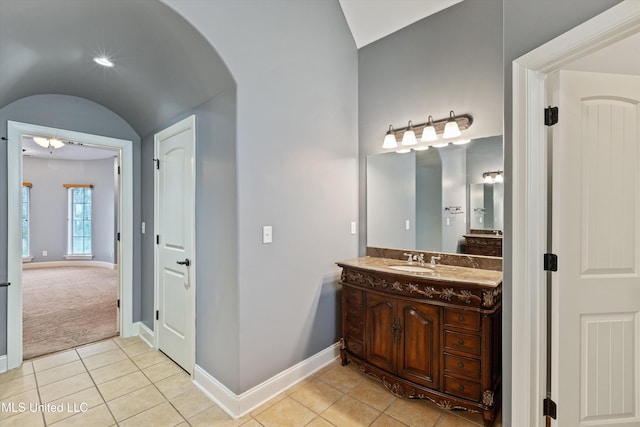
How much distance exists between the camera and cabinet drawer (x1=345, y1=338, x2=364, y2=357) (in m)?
2.37

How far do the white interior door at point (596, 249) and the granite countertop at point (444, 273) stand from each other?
41 centimetres

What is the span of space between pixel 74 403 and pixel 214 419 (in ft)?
3.55

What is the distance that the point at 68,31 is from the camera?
1828 millimetres

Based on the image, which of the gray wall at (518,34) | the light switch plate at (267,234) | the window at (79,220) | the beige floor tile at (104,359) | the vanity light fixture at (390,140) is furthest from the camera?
the window at (79,220)

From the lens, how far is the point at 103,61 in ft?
7.18

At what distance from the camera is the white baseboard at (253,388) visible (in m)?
1.95

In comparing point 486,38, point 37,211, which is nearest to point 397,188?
point 486,38

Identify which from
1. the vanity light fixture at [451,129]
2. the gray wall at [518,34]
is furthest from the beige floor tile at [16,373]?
the vanity light fixture at [451,129]

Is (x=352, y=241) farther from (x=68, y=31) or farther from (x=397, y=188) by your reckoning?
(x=68, y=31)

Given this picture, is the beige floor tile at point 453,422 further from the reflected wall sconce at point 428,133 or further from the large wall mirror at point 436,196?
→ the reflected wall sconce at point 428,133

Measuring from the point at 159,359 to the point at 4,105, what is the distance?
2.58 m

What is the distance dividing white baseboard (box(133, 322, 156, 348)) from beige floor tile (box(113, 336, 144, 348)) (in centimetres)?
5

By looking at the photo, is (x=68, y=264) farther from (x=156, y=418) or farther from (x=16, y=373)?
(x=156, y=418)

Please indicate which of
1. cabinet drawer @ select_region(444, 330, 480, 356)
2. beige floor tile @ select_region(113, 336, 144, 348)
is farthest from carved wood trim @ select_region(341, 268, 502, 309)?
beige floor tile @ select_region(113, 336, 144, 348)
